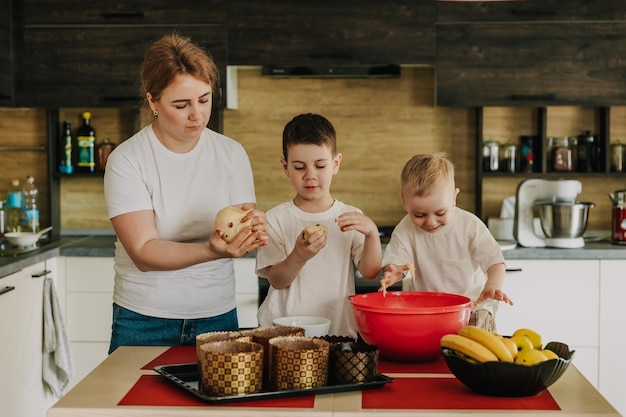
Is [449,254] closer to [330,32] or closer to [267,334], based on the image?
[267,334]

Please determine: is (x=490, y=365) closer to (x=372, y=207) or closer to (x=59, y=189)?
(x=372, y=207)

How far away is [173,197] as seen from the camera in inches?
84.7

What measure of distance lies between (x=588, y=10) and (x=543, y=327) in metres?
1.38

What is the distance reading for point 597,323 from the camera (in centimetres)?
354

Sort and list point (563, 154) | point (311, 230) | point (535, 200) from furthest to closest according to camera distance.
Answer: point (563, 154), point (535, 200), point (311, 230)

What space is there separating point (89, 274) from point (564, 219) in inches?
80.1

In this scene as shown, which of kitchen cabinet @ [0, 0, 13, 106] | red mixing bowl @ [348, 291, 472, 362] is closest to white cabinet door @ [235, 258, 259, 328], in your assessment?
kitchen cabinet @ [0, 0, 13, 106]

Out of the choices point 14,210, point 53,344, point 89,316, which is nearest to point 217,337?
point 53,344

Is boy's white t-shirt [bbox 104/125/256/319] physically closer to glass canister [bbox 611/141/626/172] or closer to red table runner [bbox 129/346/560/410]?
red table runner [bbox 129/346/560/410]

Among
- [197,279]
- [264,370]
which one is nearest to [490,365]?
[264,370]

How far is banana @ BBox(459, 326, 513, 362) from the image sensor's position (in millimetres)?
1562

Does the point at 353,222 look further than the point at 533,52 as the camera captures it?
No

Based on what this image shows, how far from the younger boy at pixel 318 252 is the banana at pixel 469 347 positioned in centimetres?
56

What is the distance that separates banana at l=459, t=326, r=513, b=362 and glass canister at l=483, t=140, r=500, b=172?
2417 millimetres
